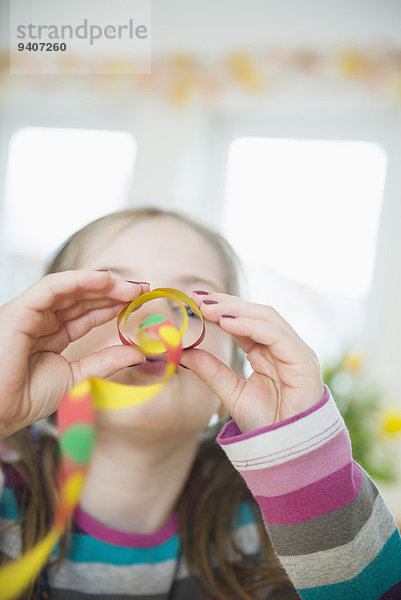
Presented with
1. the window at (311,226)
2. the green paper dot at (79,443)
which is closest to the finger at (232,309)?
the green paper dot at (79,443)

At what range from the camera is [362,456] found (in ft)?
4.46

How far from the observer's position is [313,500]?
2.02ft

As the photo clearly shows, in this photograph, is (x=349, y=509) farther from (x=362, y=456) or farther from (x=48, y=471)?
(x=362, y=456)

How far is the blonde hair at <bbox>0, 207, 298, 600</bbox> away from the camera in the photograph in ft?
2.80

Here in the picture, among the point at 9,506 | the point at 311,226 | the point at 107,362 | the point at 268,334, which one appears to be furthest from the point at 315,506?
the point at 311,226

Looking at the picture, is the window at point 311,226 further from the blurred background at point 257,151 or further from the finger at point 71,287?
the finger at point 71,287

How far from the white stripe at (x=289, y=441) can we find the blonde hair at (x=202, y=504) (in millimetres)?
362

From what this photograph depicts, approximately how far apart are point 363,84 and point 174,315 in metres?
1.95

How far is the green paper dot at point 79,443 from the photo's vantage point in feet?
1.44

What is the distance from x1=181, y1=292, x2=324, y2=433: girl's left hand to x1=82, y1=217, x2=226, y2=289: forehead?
0.16 meters

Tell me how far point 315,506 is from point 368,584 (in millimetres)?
121

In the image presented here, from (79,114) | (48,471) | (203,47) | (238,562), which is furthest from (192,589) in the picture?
(79,114)

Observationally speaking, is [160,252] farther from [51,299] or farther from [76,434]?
[76,434]

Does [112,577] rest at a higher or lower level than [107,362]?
lower
